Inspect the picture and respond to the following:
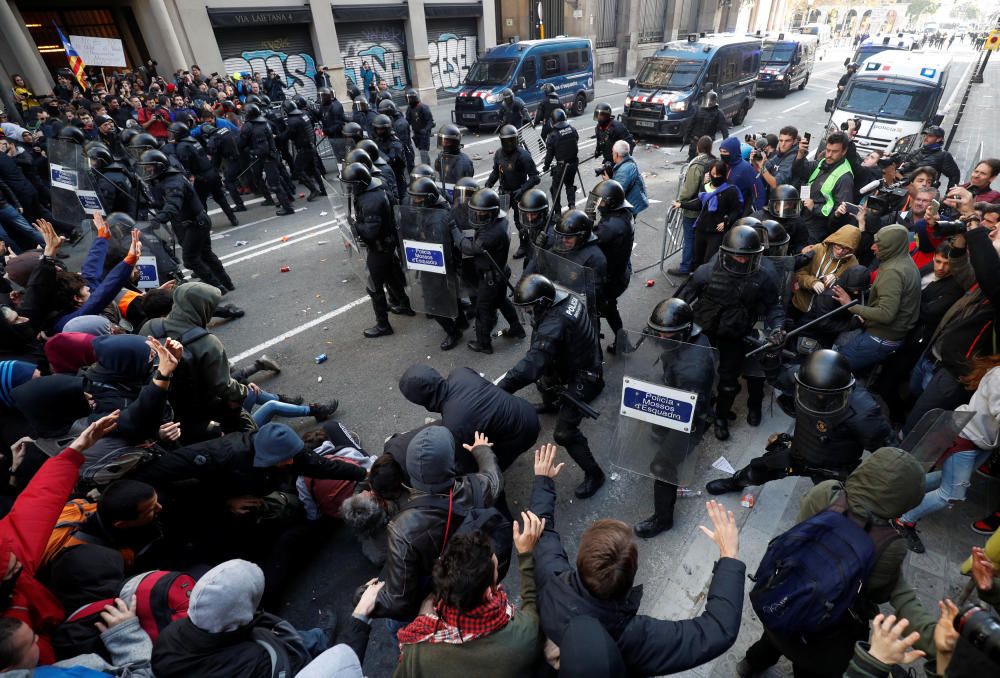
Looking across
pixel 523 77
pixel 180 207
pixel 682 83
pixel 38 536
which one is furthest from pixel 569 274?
pixel 523 77

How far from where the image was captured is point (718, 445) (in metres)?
4.27

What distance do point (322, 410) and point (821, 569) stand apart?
400 centimetres

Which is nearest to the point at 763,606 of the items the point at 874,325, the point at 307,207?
the point at 874,325

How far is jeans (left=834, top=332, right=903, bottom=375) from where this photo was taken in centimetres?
382

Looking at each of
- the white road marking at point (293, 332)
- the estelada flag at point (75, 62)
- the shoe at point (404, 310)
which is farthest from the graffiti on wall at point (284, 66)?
the shoe at point (404, 310)

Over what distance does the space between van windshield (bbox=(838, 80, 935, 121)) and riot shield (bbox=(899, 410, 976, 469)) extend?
31.5 ft

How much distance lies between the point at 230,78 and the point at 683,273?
16.3 metres

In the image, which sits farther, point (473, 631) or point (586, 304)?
point (586, 304)

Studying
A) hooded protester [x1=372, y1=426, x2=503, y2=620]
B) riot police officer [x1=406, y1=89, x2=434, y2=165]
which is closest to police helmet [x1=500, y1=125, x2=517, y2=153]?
riot police officer [x1=406, y1=89, x2=434, y2=165]

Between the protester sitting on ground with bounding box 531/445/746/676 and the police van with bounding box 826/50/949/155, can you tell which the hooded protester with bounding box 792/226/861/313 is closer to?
the protester sitting on ground with bounding box 531/445/746/676

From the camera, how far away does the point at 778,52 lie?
20078mm

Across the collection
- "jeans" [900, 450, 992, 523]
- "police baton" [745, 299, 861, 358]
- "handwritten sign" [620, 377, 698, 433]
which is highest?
"handwritten sign" [620, 377, 698, 433]

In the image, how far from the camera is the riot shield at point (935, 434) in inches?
111

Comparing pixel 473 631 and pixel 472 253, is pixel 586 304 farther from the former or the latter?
pixel 473 631
